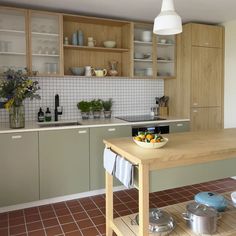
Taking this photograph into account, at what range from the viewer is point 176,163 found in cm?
178

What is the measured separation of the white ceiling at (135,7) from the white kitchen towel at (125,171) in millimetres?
1959

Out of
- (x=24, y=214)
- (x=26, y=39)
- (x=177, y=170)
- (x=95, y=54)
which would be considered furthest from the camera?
(x=95, y=54)

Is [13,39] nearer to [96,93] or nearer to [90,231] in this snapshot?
[96,93]

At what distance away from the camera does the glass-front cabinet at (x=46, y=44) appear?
3.15 meters

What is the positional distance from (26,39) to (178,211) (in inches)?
98.7

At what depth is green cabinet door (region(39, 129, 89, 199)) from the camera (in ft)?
9.56

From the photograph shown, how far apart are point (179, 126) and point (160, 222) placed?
1.82 m

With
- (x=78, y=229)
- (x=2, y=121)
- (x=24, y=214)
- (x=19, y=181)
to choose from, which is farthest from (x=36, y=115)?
(x=78, y=229)

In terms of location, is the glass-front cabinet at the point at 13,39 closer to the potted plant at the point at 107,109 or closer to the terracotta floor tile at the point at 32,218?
the potted plant at the point at 107,109

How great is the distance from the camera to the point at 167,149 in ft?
Answer: 6.15

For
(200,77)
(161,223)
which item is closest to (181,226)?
(161,223)

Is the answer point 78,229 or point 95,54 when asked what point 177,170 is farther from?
point 95,54

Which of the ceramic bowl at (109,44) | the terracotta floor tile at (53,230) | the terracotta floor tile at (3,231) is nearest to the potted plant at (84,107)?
the ceramic bowl at (109,44)

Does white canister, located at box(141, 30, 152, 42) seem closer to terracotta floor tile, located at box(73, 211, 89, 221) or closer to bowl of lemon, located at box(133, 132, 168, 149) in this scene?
bowl of lemon, located at box(133, 132, 168, 149)
